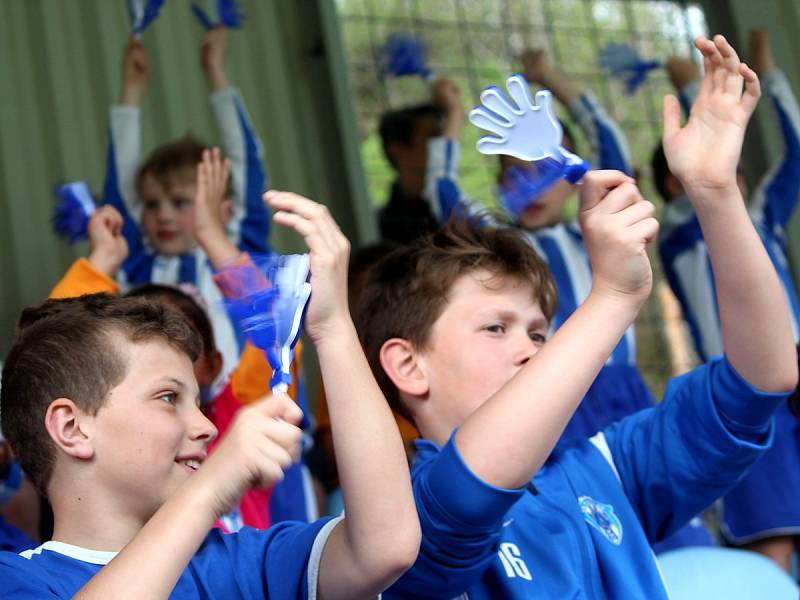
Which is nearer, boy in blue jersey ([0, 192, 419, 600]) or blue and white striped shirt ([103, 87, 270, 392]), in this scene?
boy in blue jersey ([0, 192, 419, 600])

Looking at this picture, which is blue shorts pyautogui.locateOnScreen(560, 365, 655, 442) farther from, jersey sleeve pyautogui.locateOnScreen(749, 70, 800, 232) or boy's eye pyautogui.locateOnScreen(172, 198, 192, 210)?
boy's eye pyautogui.locateOnScreen(172, 198, 192, 210)

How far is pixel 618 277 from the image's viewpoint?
5.41ft

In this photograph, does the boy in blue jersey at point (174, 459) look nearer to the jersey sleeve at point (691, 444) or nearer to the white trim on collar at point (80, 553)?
the white trim on collar at point (80, 553)

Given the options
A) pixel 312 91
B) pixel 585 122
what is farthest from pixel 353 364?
pixel 312 91

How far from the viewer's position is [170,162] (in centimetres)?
351

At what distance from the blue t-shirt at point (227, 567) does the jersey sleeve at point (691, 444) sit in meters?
0.58

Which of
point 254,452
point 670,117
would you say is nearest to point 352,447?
point 254,452

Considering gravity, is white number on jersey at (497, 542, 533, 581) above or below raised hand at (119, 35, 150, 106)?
below

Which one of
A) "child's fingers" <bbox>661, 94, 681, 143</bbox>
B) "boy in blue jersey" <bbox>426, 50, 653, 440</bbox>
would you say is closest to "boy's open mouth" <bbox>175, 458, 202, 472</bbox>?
"child's fingers" <bbox>661, 94, 681, 143</bbox>

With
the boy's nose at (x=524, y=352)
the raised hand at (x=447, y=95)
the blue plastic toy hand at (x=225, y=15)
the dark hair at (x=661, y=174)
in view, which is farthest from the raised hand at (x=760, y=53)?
the boy's nose at (x=524, y=352)

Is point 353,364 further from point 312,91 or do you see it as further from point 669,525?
point 312,91

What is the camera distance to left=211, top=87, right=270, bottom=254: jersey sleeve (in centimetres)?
351

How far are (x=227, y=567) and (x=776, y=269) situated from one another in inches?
93.4

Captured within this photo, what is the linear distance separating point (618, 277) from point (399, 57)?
110 inches
